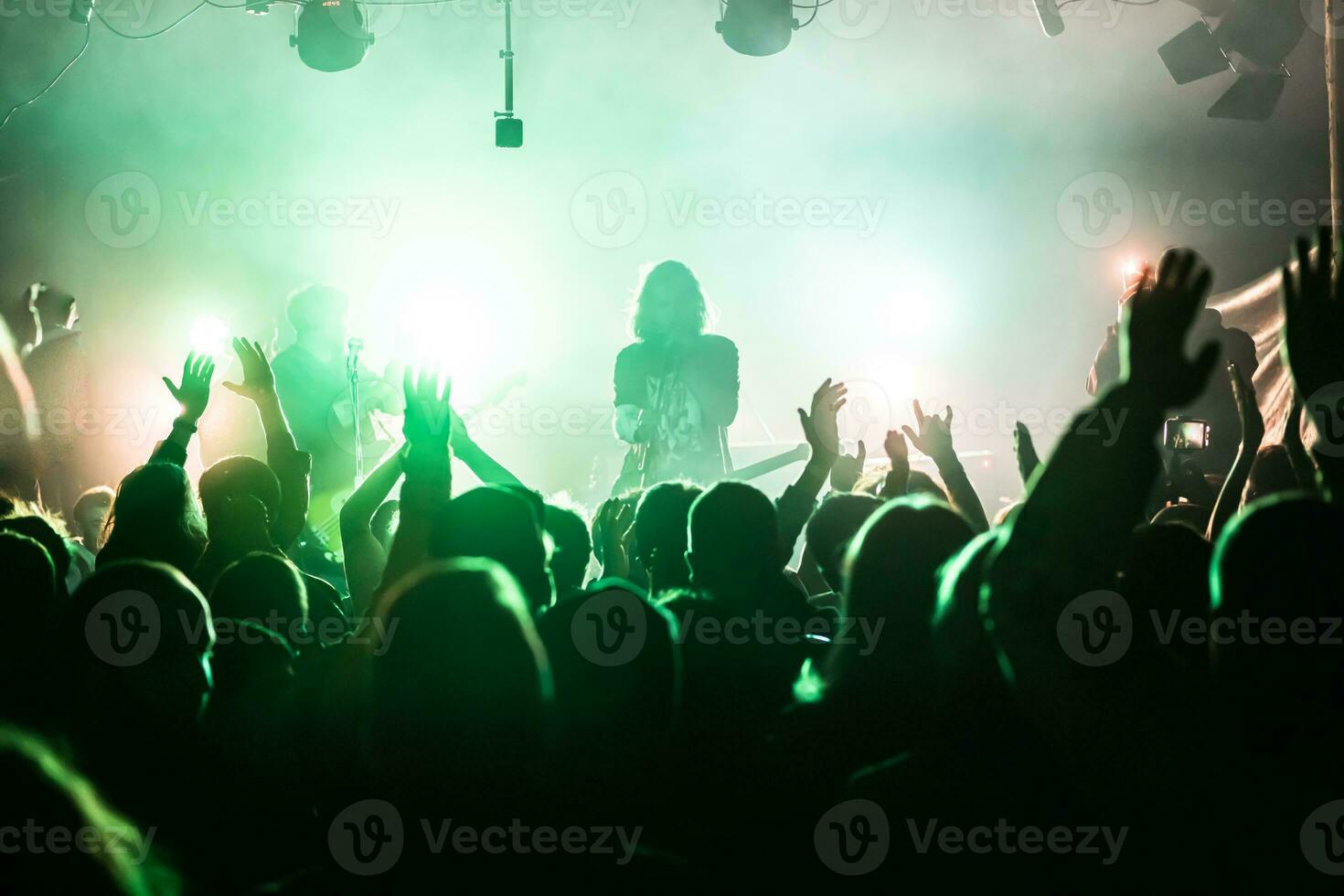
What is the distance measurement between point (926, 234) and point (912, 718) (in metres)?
8.15

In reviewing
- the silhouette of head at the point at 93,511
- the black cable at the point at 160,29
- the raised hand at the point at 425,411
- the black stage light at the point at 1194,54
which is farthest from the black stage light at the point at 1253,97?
the black cable at the point at 160,29

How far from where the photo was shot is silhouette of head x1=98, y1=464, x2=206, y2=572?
2.13 meters

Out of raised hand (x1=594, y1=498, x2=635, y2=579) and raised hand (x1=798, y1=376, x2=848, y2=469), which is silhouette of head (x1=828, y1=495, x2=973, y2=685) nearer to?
raised hand (x1=798, y1=376, x2=848, y2=469)

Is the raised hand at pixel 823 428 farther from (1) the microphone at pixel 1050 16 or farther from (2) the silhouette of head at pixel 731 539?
(1) the microphone at pixel 1050 16

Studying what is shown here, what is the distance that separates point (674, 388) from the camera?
469 cm

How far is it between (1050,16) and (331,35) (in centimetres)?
481

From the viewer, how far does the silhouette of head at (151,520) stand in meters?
2.13

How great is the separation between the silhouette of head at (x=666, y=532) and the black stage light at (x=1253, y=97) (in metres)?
5.36

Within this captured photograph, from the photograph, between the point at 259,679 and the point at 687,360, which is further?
the point at 687,360

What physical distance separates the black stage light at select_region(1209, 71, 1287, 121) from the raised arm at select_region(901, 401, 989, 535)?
170 inches

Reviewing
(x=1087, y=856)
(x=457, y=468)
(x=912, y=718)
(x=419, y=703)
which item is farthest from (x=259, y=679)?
(x=457, y=468)

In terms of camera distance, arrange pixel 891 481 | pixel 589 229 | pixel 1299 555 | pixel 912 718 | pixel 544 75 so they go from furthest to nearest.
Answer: pixel 589 229 → pixel 544 75 → pixel 891 481 → pixel 912 718 → pixel 1299 555

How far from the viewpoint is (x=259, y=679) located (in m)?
1.54

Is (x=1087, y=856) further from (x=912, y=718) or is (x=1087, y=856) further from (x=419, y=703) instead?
(x=419, y=703)
